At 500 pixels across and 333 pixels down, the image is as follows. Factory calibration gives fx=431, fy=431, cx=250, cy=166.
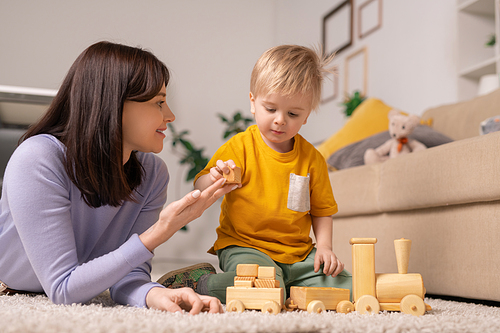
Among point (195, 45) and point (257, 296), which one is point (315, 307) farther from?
point (195, 45)

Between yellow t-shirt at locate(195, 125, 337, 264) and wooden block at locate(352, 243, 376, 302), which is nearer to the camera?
wooden block at locate(352, 243, 376, 302)

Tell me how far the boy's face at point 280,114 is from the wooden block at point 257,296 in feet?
1.49

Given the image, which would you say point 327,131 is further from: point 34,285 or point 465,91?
point 34,285

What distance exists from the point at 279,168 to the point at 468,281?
2.02 feet

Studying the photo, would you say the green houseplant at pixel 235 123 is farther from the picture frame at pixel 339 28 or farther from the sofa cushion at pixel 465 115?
the sofa cushion at pixel 465 115

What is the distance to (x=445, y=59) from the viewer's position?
2678 mm

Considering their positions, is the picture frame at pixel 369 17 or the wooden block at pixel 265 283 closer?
the wooden block at pixel 265 283

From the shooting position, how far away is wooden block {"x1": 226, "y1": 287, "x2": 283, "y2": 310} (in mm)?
852

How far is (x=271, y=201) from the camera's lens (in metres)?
1.17

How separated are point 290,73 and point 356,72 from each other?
2.52 m

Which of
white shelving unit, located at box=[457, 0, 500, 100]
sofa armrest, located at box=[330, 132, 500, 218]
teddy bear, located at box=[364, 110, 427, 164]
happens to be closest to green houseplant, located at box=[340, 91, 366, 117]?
white shelving unit, located at box=[457, 0, 500, 100]

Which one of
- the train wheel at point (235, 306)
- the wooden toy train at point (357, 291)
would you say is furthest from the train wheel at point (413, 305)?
the train wheel at point (235, 306)

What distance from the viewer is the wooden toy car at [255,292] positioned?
0.84 metres

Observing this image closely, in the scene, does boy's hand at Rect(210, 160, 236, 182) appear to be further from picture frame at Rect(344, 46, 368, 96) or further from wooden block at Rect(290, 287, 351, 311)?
picture frame at Rect(344, 46, 368, 96)
